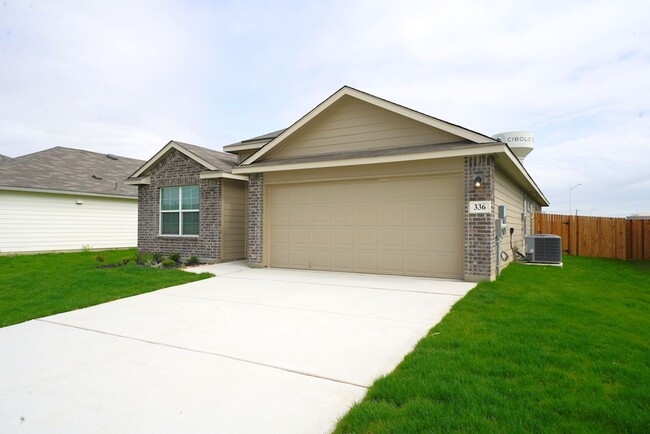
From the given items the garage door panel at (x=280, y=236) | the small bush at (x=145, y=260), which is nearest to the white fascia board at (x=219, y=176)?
the garage door panel at (x=280, y=236)

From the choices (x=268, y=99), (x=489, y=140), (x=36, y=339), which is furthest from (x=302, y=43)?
(x=36, y=339)

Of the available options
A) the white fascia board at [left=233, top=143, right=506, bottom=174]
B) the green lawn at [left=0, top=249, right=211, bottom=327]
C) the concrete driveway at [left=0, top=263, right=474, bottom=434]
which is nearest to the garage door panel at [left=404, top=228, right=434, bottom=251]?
the white fascia board at [left=233, top=143, right=506, bottom=174]

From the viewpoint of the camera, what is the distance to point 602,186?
1241 inches

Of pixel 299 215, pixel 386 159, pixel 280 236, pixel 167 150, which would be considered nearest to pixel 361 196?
pixel 386 159

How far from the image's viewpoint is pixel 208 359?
409 cm

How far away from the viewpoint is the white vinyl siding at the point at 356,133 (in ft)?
31.1

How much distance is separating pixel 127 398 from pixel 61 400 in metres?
0.56

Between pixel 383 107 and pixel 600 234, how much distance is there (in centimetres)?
1346

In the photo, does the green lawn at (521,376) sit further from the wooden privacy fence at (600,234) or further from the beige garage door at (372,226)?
the wooden privacy fence at (600,234)

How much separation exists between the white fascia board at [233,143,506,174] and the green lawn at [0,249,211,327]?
3441mm

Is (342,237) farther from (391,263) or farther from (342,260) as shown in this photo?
(391,263)

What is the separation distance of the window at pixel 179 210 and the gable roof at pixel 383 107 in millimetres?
3069

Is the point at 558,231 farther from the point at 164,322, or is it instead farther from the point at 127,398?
the point at 127,398

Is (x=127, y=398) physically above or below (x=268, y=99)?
below
